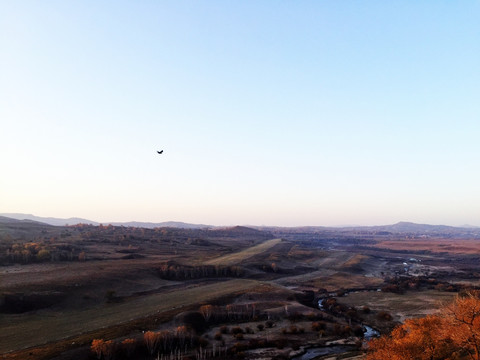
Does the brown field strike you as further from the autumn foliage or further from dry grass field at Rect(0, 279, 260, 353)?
the autumn foliage

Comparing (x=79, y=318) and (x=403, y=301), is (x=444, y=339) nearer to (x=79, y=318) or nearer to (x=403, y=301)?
(x=403, y=301)

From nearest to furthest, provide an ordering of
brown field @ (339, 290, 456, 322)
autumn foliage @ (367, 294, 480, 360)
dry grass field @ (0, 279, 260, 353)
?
1. autumn foliage @ (367, 294, 480, 360)
2. dry grass field @ (0, 279, 260, 353)
3. brown field @ (339, 290, 456, 322)

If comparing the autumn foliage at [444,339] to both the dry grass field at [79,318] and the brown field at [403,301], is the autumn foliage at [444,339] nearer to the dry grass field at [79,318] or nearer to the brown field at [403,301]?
the brown field at [403,301]

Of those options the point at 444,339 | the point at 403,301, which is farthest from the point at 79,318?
the point at 403,301

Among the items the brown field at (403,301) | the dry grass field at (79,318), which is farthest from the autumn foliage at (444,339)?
the dry grass field at (79,318)

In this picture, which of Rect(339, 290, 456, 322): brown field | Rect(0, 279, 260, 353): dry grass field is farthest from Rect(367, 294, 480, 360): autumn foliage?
Rect(0, 279, 260, 353): dry grass field

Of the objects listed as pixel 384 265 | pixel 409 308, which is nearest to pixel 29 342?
pixel 409 308

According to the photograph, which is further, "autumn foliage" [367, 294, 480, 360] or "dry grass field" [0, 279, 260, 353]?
"dry grass field" [0, 279, 260, 353]

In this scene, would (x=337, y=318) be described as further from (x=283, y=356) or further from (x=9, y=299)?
(x=9, y=299)
